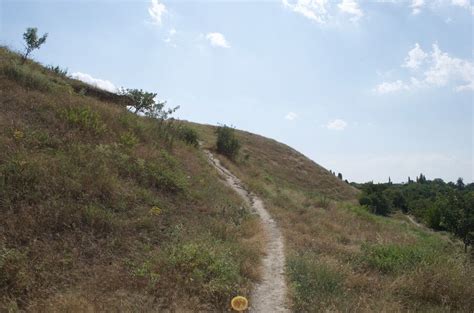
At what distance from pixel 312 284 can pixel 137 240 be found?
139 inches

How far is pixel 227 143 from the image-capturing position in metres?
26.9

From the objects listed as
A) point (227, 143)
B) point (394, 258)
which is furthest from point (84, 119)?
point (227, 143)

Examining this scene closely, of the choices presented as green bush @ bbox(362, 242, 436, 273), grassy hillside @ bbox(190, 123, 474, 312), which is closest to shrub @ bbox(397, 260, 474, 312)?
grassy hillside @ bbox(190, 123, 474, 312)

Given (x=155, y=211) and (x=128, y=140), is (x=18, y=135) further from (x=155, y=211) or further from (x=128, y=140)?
(x=155, y=211)

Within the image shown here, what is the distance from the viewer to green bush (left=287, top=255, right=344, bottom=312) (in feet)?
21.4

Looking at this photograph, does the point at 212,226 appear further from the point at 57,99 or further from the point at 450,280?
the point at 57,99

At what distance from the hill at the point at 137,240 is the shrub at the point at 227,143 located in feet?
41.5

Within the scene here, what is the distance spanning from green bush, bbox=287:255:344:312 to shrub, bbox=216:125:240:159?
60.8ft

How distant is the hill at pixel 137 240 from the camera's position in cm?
622

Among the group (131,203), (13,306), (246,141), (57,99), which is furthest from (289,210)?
(246,141)

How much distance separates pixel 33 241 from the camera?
6809mm

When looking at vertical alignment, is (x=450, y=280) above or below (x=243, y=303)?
above

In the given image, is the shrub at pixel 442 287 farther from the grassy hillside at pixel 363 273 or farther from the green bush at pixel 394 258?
the green bush at pixel 394 258

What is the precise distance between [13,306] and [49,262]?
1.24m
